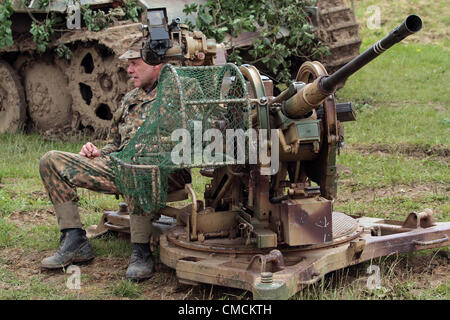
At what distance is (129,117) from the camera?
Result: 5023 millimetres

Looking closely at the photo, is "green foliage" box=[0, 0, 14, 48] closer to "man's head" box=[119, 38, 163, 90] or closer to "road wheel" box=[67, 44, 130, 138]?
"road wheel" box=[67, 44, 130, 138]

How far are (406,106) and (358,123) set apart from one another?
1294 millimetres

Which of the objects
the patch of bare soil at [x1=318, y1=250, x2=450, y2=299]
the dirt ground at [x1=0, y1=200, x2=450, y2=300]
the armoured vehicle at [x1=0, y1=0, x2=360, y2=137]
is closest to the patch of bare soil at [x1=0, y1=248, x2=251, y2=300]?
the dirt ground at [x1=0, y1=200, x2=450, y2=300]

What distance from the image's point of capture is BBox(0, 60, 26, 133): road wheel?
9719 millimetres

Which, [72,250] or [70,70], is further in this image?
[70,70]

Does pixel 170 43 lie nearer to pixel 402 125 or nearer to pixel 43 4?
pixel 43 4

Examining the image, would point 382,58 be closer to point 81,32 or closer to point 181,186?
point 81,32

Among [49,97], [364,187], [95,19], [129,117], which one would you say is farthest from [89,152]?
[49,97]

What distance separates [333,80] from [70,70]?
630cm

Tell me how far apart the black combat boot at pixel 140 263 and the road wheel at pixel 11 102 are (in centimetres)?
557

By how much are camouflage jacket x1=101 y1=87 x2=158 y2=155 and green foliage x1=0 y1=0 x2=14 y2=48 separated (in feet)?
12.6

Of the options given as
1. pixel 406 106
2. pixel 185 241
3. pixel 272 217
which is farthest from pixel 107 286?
pixel 406 106

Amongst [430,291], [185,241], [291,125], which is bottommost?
[430,291]

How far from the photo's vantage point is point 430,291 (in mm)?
4137
